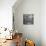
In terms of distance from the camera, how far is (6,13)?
415 centimetres

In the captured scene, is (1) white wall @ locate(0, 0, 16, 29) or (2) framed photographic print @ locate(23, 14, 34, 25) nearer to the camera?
(1) white wall @ locate(0, 0, 16, 29)

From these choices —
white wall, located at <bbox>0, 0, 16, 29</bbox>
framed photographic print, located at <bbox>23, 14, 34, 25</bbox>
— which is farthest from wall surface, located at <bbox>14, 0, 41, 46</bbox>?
white wall, located at <bbox>0, 0, 16, 29</bbox>

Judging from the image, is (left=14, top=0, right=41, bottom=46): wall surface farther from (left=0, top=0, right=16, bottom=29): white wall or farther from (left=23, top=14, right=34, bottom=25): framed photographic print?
(left=0, top=0, right=16, bottom=29): white wall

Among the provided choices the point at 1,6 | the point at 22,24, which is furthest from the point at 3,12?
the point at 22,24

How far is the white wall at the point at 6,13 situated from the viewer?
4090 mm

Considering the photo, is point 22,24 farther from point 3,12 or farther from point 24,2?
point 3,12

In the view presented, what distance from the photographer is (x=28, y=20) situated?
5527 millimetres

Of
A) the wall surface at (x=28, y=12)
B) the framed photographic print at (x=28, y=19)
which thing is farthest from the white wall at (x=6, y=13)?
the framed photographic print at (x=28, y=19)

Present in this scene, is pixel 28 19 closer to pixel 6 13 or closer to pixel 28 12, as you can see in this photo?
pixel 28 12

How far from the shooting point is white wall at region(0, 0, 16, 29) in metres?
4.09

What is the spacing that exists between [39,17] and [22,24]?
93cm

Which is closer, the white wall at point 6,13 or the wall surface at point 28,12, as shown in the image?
the white wall at point 6,13

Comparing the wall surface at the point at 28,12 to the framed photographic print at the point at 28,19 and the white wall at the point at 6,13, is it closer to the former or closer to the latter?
the framed photographic print at the point at 28,19

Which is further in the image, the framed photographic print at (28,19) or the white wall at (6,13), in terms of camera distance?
the framed photographic print at (28,19)
